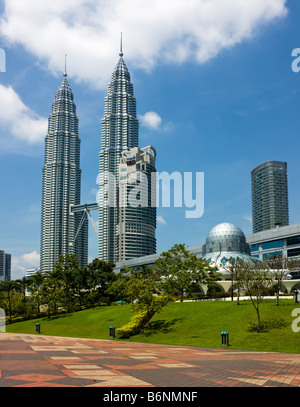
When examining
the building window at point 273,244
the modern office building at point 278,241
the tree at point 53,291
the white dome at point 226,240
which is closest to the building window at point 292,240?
the modern office building at point 278,241

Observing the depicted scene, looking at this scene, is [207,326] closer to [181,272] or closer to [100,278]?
[181,272]

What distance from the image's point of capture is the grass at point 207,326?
107 feet

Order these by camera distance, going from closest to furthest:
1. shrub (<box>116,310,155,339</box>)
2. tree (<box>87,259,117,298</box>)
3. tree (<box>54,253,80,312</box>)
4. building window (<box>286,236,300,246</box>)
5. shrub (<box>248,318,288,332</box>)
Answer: shrub (<box>248,318,288,332</box>) < shrub (<box>116,310,155,339</box>) < tree (<box>54,253,80,312</box>) < tree (<box>87,259,117,298</box>) < building window (<box>286,236,300,246</box>)

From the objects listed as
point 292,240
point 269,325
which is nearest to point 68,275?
point 269,325

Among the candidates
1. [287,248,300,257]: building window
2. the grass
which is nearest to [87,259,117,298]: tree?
the grass

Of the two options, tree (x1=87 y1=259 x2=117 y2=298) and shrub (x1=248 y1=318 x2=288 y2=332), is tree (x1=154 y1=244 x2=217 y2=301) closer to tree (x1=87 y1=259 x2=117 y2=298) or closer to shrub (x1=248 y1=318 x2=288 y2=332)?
tree (x1=87 y1=259 x2=117 y2=298)

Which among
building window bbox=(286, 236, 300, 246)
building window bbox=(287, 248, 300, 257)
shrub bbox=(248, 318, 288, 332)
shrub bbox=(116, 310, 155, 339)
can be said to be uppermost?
A: building window bbox=(286, 236, 300, 246)

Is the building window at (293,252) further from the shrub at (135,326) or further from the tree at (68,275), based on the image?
the shrub at (135,326)

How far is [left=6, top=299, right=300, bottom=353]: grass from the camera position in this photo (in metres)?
32.7

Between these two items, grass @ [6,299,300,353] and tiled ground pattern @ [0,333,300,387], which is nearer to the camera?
tiled ground pattern @ [0,333,300,387]

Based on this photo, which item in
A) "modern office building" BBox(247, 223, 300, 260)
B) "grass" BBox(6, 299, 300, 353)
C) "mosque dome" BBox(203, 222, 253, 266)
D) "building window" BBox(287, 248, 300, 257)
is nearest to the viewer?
"grass" BBox(6, 299, 300, 353)

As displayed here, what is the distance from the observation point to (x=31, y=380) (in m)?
15.2

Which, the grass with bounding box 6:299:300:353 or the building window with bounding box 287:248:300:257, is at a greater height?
the building window with bounding box 287:248:300:257
